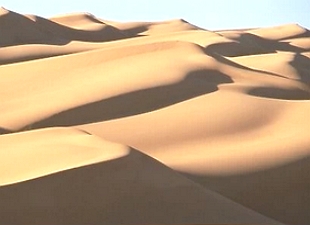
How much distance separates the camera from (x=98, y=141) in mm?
4711

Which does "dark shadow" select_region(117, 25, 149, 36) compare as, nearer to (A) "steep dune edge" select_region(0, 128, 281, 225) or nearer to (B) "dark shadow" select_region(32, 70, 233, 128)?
(B) "dark shadow" select_region(32, 70, 233, 128)

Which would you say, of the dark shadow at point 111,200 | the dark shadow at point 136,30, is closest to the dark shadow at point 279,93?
the dark shadow at point 111,200

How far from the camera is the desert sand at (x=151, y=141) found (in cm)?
396

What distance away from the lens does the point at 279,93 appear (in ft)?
29.6

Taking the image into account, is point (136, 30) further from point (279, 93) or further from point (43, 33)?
point (279, 93)

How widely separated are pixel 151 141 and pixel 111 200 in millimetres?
2075

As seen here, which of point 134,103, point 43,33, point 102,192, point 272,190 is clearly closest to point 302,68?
point 134,103

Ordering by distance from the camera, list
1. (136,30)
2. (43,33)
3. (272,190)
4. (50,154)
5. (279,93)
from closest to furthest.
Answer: (50,154)
(272,190)
(279,93)
(43,33)
(136,30)

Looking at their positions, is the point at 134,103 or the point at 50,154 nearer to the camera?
the point at 50,154

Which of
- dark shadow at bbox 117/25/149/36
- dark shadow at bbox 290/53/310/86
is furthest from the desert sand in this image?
dark shadow at bbox 117/25/149/36

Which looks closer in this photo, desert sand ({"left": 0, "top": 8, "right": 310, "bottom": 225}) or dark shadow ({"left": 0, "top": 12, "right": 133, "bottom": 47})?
desert sand ({"left": 0, "top": 8, "right": 310, "bottom": 225})

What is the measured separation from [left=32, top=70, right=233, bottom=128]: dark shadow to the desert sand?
1 cm

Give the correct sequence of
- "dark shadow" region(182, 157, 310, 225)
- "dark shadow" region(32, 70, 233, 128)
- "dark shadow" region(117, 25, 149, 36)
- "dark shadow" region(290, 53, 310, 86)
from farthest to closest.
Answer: "dark shadow" region(117, 25, 149, 36)
"dark shadow" region(290, 53, 310, 86)
"dark shadow" region(32, 70, 233, 128)
"dark shadow" region(182, 157, 310, 225)

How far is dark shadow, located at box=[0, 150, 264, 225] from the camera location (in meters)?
3.80
